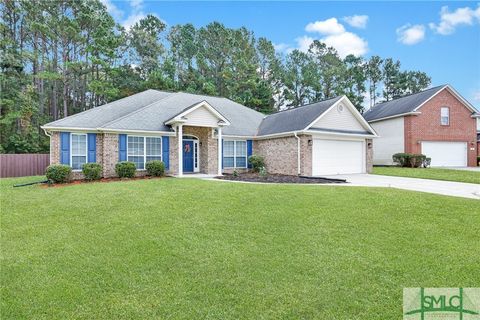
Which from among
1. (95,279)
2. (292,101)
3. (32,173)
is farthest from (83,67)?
(95,279)

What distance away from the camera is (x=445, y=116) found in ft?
82.7

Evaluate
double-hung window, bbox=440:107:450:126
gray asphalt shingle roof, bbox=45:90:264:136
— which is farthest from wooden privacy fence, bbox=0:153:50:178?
double-hung window, bbox=440:107:450:126

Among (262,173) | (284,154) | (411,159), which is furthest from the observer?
(411,159)

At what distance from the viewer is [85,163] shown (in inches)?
589

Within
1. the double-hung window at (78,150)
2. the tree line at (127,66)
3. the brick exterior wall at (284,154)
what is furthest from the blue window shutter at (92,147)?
the tree line at (127,66)

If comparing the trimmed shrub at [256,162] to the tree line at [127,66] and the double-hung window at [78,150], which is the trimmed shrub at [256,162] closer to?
the double-hung window at [78,150]

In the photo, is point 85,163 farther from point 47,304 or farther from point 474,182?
point 474,182

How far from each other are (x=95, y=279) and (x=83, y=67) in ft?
113

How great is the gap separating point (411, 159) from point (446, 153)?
4450mm

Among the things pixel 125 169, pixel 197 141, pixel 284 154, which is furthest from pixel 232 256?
pixel 197 141

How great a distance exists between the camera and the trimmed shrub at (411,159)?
23.1 m

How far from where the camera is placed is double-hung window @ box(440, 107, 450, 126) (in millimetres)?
25047

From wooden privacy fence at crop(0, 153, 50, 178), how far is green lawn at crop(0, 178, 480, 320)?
1318 centimetres

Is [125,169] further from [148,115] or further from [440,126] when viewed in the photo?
[440,126]
